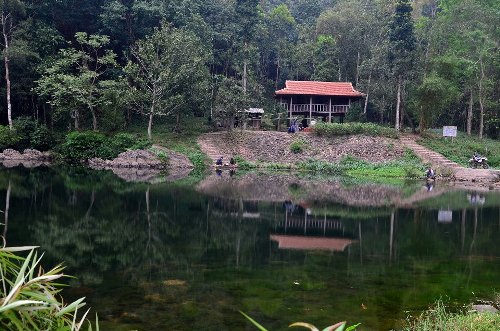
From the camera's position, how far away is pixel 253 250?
1259cm

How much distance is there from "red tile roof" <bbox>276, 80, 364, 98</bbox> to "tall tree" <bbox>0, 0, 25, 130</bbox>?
22.0 meters

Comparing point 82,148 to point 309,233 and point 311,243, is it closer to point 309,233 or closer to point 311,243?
point 309,233

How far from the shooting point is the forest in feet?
127

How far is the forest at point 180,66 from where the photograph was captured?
38.7 metres

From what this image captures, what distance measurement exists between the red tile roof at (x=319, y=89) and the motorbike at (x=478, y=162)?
38.2 ft

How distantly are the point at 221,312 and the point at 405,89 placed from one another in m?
39.2

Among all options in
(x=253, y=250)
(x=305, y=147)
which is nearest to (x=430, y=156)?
(x=305, y=147)

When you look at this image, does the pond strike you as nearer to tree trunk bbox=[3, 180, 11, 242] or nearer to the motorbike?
tree trunk bbox=[3, 180, 11, 242]

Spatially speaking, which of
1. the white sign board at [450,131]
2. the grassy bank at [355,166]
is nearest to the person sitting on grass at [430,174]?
the grassy bank at [355,166]

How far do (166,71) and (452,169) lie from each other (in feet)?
73.7

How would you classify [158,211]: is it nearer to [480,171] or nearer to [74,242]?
[74,242]

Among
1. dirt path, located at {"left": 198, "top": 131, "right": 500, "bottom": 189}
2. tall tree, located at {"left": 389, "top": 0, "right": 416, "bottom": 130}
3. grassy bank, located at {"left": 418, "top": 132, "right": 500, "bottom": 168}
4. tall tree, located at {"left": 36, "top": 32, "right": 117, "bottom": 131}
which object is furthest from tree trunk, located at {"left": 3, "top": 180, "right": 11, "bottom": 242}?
tall tree, located at {"left": 389, "top": 0, "right": 416, "bottom": 130}

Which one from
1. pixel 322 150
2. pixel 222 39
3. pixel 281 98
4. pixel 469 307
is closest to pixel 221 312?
pixel 469 307

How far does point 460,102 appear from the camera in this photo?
48438mm
